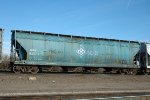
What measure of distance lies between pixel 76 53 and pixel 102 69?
11.5ft

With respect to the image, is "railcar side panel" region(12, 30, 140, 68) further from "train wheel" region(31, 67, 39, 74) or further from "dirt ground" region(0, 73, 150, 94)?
"dirt ground" region(0, 73, 150, 94)

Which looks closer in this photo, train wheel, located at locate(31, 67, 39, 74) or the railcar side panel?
train wheel, located at locate(31, 67, 39, 74)

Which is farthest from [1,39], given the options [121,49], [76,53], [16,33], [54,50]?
[121,49]

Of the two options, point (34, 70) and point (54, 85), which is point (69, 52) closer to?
point (34, 70)

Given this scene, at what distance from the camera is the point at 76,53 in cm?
2730

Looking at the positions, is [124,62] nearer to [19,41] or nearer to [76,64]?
[76,64]

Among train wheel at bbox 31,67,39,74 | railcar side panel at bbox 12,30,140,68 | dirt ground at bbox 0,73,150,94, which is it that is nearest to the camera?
dirt ground at bbox 0,73,150,94

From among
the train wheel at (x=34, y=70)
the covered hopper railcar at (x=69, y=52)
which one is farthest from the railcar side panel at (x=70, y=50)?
the train wheel at (x=34, y=70)

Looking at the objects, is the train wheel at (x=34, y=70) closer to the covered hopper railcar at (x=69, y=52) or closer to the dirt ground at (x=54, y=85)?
the covered hopper railcar at (x=69, y=52)

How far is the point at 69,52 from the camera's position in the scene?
2683 centimetres

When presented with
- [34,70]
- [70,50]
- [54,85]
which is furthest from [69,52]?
[54,85]

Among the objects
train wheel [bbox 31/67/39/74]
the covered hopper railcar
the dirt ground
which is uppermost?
the covered hopper railcar

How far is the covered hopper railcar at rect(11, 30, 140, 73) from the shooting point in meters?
24.3

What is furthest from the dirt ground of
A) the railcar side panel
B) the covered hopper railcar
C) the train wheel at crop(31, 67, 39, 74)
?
the railcar side panel
